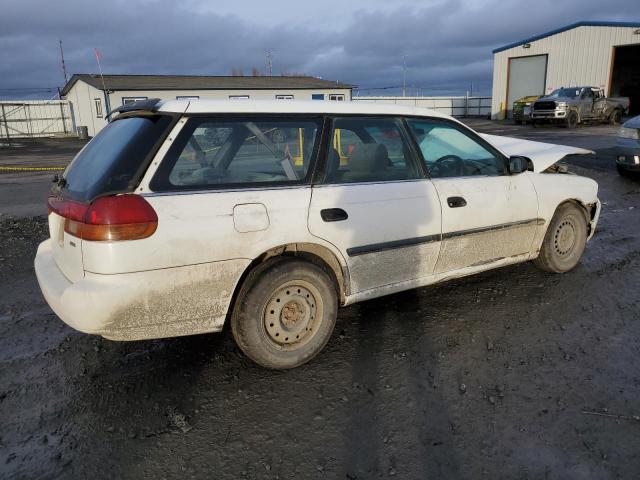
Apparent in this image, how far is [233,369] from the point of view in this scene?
3205mm

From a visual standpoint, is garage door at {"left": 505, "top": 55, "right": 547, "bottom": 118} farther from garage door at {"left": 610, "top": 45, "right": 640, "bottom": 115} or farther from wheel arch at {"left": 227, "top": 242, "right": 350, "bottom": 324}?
wheel arch at {"left": 227, "top": 242, "right": 350, "bottom": 324}

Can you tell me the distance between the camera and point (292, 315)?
318cm

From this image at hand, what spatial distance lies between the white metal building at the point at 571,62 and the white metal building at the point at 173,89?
37.2 ft

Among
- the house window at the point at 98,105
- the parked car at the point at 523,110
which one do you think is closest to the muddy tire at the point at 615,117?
the parked car at the point at 523,110

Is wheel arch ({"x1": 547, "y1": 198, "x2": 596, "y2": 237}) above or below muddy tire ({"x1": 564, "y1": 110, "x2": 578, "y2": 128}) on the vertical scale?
below

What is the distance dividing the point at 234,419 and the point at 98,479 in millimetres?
712

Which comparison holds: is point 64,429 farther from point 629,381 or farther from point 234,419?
point 629,381

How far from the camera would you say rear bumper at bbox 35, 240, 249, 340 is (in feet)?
8.58

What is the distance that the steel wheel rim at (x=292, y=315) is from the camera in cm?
308

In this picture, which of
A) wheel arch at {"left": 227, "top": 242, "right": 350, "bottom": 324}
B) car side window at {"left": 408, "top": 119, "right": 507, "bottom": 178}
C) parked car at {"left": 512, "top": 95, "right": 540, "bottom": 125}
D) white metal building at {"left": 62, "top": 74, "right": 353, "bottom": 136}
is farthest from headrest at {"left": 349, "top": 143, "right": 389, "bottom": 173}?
white metal building at {"left": 62, "top": 74, "right": 353, "bottom": 136}

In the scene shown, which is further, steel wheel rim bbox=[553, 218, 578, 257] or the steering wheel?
steel wheel rim bbox=[553, 218, 578, 257]

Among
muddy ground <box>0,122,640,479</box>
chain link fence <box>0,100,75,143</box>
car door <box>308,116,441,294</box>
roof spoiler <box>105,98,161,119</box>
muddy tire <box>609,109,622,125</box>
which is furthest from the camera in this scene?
chain link fence <box>0,100,75,143</box>

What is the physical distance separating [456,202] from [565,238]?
1657 mm

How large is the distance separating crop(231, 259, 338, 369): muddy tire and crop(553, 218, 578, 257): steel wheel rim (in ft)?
8.37
